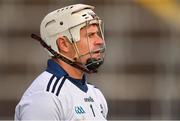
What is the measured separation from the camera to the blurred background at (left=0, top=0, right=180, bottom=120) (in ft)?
28.2

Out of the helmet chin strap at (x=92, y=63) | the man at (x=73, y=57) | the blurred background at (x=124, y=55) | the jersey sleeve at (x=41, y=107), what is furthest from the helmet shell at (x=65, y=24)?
the blurred background at (x=124, y=55)

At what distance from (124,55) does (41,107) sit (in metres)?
5.31

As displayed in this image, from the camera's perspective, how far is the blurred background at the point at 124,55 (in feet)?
28.2

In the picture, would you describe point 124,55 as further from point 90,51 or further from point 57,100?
point 57,100

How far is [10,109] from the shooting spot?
8.52m

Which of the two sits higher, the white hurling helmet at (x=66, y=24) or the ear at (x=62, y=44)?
the white hurling helmet at (x=66, y=24)

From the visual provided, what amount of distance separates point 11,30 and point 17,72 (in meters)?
0.45

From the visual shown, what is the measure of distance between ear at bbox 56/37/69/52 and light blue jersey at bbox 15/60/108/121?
8 cm

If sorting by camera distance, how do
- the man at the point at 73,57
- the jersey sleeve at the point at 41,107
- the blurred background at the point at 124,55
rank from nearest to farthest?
the jersey sleeve at the point at 41,107, the man at the point at 73,57, the blurred background at the point at 124,55

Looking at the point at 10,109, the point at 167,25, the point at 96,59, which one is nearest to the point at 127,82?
the point at 167,25

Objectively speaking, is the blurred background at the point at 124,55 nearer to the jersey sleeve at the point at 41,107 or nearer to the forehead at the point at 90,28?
the forehead at the point at 90,28

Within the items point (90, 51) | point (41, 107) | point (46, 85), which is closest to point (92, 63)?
point (90, 51)

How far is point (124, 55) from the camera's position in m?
8.77

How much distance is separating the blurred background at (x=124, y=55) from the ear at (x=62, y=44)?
4.77 metres
